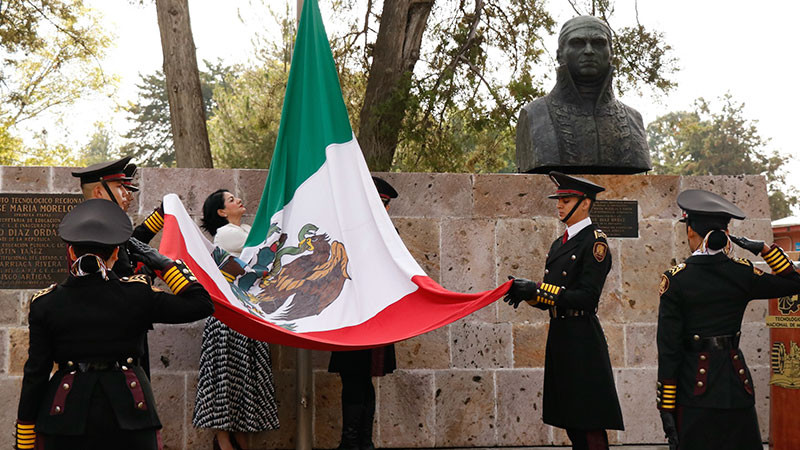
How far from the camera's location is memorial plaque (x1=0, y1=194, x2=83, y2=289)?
5.90m

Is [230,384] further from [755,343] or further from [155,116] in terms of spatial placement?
[155,116]

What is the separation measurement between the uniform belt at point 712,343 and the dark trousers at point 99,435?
2.51 metres

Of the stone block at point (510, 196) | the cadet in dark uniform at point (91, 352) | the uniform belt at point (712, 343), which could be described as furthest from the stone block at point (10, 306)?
the uniform belt at point (712, 343)

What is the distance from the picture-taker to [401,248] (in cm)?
541

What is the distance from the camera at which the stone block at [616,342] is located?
6.41 m

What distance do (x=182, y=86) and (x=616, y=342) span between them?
5739 millimetres

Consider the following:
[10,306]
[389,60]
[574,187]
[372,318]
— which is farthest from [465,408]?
[389,60]

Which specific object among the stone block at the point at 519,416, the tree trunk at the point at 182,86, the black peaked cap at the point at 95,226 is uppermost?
the tree trunk at the point at 182,86

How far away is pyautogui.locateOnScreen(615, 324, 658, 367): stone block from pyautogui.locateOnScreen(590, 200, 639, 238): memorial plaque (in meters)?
0.73

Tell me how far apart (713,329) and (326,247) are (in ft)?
8.37

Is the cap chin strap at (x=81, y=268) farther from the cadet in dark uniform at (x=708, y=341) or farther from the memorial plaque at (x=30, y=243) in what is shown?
the memorial plaque at (x=30, y=243)

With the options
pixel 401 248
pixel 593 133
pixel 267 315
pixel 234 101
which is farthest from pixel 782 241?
pixel 234 101

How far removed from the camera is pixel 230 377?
216 inches

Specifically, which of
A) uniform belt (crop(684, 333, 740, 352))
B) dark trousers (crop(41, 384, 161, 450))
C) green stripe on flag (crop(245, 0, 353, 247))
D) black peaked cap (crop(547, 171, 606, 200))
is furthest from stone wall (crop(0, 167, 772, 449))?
dark trousers (crop(41, 384, 161, 450))
